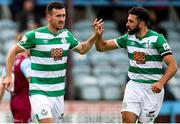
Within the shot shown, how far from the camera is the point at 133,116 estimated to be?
9727 millimetres

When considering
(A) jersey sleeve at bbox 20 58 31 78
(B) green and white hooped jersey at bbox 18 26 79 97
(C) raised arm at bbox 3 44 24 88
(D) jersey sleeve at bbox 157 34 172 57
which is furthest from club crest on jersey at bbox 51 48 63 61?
(D) jersey sleeve at bbox 157 34 172 57

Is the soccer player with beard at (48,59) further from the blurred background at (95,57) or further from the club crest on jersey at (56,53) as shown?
the blurred background at (95,57)

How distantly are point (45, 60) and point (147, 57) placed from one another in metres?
1.27

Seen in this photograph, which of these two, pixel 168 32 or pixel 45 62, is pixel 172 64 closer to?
pixel 45 62

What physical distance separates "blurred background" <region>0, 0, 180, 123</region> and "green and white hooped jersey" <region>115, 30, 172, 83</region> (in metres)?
3.41

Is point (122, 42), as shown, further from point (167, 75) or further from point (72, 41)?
point (167, 75)

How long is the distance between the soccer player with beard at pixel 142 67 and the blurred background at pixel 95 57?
131 inches

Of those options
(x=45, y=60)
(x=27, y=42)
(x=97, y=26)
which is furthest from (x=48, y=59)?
(x=97, y=26)

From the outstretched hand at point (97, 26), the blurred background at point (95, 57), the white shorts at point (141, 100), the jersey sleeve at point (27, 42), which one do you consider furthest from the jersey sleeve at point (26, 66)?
the blurred background at point (95, 57)

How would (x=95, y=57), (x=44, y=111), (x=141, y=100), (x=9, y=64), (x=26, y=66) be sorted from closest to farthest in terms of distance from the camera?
1. (x=44, y=111)
2. (x=9, y=64)
3. (x=141, y=100)
4. (x=26, y=66)
5. (x=95, y=57)

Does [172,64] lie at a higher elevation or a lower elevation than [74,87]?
higher

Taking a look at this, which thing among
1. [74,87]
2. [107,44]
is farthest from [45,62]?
[74,87]

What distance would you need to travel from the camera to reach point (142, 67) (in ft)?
32.0

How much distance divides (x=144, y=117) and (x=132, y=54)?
0.80 m
